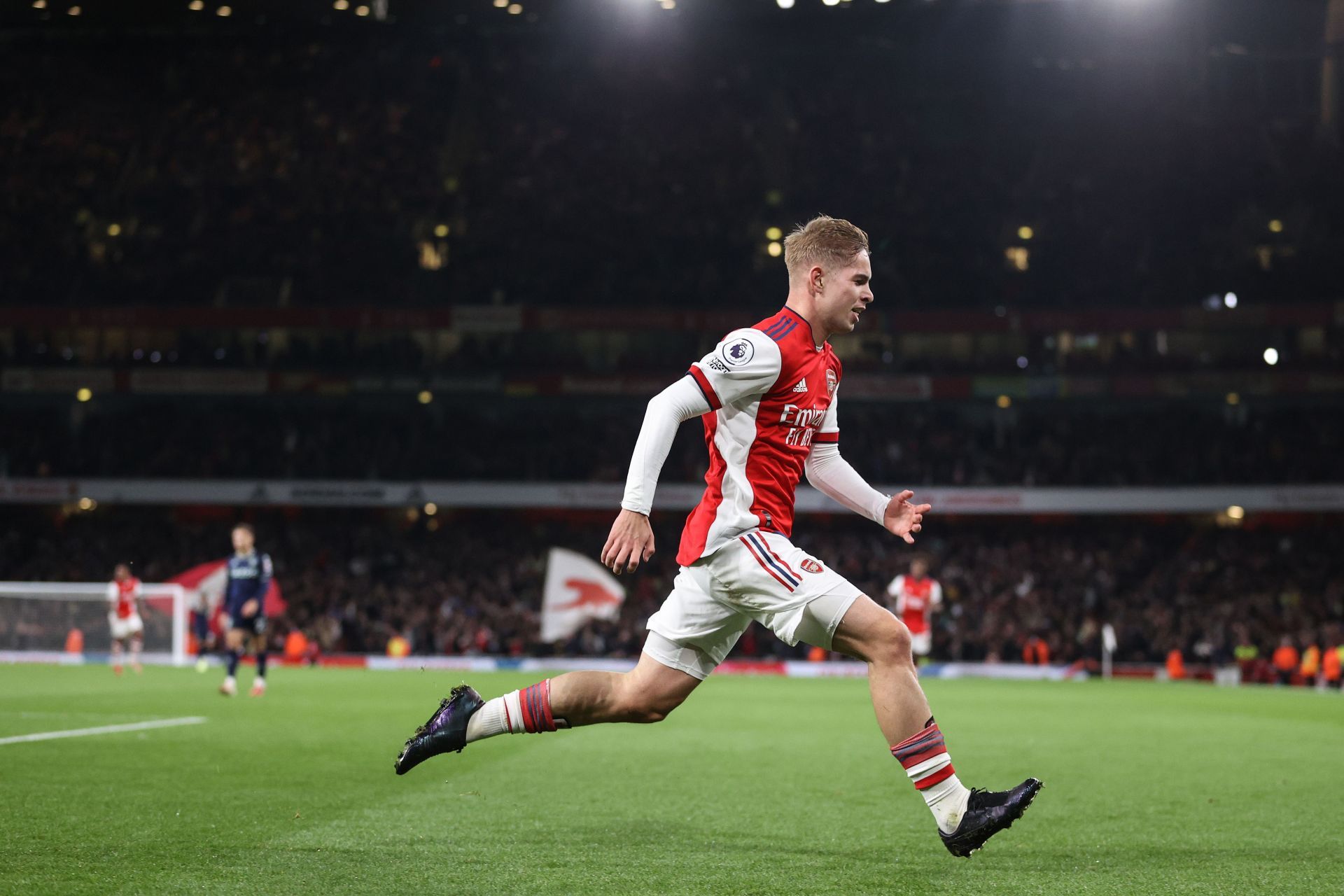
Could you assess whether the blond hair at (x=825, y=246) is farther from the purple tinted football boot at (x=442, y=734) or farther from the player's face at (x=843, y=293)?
the purple tinted football boot at (x=442, y=734)

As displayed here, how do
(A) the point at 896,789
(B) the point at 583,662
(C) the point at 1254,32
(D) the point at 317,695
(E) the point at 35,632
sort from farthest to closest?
1. (C) the point at 1254,32
2. (B) the point at 583,662
3. (E) the point at 35,632
4. (D) the point at 317,695
5. (A) the point at 896,789

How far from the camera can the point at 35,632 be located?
29094mm

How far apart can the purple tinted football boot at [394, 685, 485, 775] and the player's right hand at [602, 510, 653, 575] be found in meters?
1.18

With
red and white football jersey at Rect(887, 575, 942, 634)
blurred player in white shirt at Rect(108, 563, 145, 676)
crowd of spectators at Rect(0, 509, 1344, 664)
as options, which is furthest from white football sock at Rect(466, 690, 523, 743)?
crowd of spectators at Rect(0, 509, 1344, 664)

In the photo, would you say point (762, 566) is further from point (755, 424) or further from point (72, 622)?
point (72, 622)

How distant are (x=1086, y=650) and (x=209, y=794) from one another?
29.1 m

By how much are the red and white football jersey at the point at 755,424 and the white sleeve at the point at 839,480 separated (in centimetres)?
45

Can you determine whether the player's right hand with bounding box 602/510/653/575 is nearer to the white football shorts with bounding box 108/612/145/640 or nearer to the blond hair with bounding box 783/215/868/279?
the blond hair with bounding box 783/215/868/279

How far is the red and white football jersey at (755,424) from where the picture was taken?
5.39 metres

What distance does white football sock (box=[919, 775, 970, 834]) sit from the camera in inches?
208

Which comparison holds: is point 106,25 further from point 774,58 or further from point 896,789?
point 896,789

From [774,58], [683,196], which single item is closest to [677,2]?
[683,196]

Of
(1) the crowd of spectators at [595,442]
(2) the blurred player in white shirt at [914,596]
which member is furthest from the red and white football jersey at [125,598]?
(2) the blurred player in white shirt at [914,596]

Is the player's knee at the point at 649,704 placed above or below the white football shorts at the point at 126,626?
above
